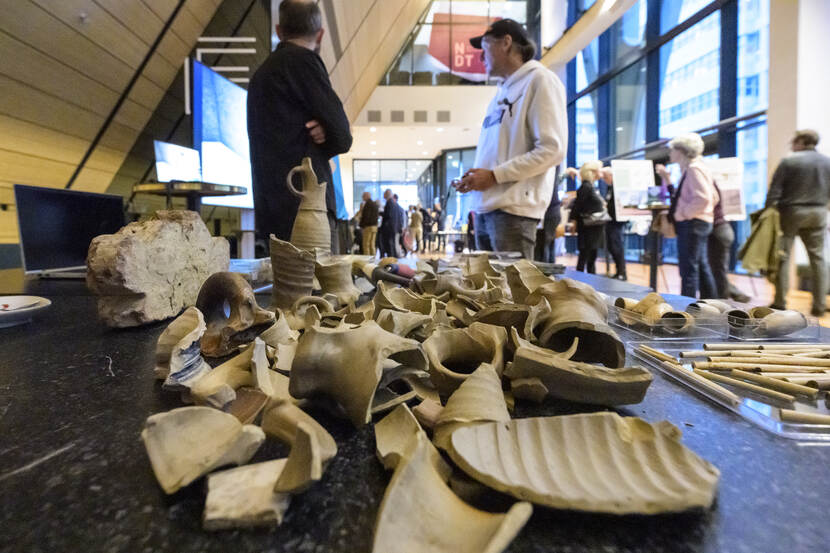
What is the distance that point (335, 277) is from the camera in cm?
118

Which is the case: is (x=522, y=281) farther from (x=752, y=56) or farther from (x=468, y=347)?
(x=752, y=56)

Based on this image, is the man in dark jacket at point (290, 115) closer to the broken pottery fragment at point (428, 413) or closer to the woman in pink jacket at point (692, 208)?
the broken pottery fragment at point (428, 413)

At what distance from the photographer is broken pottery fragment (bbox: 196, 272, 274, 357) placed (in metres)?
0.81


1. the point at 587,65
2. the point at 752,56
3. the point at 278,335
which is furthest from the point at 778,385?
the point at 587,65

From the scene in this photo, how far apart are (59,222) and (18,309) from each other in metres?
1.42

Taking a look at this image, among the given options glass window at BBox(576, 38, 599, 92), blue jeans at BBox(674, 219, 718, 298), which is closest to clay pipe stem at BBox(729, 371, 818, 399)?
blue jeans at BBox(674, 219, 718, 298)

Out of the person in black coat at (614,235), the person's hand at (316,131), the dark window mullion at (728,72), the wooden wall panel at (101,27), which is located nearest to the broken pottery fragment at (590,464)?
the person's hand at (316,131)

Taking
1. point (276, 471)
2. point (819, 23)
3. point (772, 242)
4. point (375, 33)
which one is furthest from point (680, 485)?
point (375, 33)

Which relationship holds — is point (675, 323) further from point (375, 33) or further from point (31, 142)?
point (375, 33)

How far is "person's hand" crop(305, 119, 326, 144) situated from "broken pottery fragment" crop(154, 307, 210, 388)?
51.7 inches

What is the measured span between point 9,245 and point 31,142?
0.72 m

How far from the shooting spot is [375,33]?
24.9ft

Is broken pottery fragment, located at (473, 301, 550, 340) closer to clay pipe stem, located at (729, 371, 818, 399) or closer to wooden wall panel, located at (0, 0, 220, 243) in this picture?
clay pipe stem, located at (729, 371, 818, 399)

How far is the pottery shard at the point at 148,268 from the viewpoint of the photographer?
99 cm
